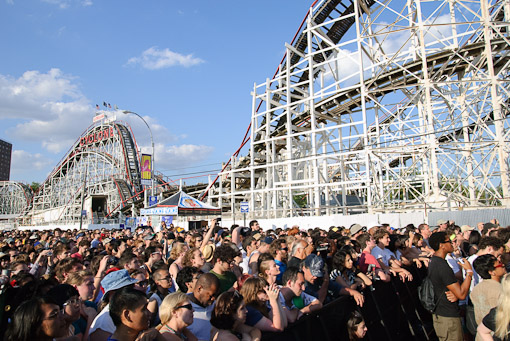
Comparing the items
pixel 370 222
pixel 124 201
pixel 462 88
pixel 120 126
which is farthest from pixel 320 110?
pixel 120 126

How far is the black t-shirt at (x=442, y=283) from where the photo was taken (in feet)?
13.9

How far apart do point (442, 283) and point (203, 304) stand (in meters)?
2.85

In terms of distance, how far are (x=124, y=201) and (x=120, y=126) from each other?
974 cm

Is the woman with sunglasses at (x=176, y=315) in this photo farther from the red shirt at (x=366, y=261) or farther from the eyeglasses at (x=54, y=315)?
the red shirt at (x=366, y=261)

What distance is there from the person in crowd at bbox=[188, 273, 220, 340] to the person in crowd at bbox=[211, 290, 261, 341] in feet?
0.64

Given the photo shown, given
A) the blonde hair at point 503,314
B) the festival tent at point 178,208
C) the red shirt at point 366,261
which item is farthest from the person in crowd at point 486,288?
the festival tent at point 178,208

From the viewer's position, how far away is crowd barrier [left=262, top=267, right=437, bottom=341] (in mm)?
3438

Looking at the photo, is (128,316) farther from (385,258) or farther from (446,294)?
(385,258)

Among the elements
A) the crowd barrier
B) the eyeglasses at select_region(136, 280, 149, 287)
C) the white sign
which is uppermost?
the white sign

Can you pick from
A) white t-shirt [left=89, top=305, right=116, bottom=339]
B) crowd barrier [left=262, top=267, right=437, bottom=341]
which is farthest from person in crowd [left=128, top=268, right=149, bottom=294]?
crowd barrier [left=262, top=267, right=437, bottom=341]

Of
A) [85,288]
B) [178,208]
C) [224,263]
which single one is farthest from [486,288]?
[178,208]

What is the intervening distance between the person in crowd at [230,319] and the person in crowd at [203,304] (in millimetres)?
195

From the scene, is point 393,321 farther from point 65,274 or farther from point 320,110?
point 320,110

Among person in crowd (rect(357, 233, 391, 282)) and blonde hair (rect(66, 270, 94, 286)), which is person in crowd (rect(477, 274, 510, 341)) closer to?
person in crowd (rect(357, 233, 391, 282))
